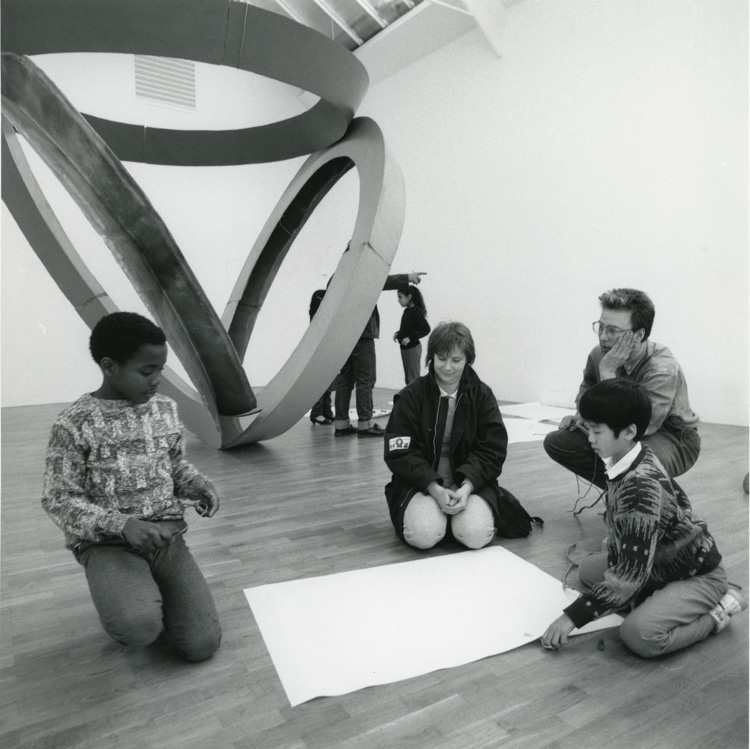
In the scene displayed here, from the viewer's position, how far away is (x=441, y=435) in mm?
2539

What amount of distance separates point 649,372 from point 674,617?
1.12m

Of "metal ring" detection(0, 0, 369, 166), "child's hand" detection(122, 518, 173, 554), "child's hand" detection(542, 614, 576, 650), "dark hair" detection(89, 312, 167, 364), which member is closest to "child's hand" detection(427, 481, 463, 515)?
"child's hand" detection(542, 614, 576, 650)

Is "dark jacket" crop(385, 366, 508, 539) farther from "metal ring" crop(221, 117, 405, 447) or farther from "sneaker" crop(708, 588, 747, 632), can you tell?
"metal ring" crop(221, 117, 405, 447)

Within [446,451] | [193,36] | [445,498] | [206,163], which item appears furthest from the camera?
[206,163]

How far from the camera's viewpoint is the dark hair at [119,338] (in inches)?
64.4

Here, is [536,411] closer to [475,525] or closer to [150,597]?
[475,525]

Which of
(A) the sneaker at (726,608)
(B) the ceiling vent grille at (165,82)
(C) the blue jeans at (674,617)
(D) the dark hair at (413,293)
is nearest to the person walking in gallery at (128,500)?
(C) the blue jeans at (674,617)

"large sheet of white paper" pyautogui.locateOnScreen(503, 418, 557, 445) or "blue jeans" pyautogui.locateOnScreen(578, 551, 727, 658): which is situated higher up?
"blue jeans" pyautogui.locateOnScreen(578, 551, 727, 658)

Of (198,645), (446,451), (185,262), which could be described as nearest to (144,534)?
(198,645)

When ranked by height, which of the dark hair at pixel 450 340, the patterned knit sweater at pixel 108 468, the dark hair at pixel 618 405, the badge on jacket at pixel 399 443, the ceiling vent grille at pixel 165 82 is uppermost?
the ceiling vent grille at pixel 165 82

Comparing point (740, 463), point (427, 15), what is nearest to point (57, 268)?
point (740, 463)

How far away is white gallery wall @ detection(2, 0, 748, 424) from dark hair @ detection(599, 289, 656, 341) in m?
3.37

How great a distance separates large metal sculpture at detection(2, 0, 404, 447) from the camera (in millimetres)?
2883

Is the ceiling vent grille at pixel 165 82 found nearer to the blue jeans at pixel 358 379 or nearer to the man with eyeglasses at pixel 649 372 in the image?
the blue jeans at pixel 358 379
